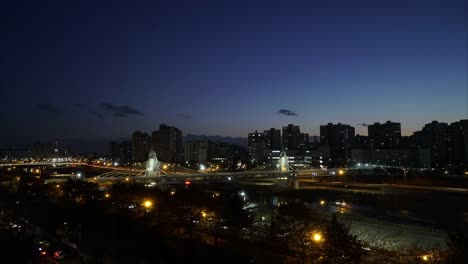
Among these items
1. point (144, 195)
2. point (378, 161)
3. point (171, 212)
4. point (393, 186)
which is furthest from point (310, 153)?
point (171, 212)

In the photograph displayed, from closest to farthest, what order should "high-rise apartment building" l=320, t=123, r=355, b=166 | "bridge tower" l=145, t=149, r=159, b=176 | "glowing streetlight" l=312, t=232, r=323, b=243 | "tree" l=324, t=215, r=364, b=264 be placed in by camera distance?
"tree" l=324, t=215, r=364, b=264, "glowing streetlight" l=312, t=232, r=323, b=243, "bridge tower" l=145, t=149, r=159, b=176, "high-rise apartment building" l=320, t=123, r=355, b=166

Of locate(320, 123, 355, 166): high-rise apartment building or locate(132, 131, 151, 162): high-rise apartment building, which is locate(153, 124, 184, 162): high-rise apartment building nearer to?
locate(132, 131, 151, 162): high-rise apartment building

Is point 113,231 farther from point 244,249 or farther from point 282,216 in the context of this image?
point 282,216

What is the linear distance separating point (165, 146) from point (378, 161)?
33.4 meters

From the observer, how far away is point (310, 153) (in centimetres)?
5578

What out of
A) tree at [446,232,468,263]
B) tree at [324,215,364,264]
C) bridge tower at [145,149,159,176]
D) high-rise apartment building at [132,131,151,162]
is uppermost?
high-rise apartment building at [132,131,151,162]

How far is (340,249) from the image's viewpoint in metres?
8.80

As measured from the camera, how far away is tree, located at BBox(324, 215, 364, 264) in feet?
28.2

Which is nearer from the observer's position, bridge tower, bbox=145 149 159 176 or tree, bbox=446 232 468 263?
tree, bbox=446 232 468 263

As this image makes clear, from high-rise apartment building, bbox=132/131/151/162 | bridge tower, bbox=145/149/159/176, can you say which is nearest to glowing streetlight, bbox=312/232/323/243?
bridge tower, bbox=145/149/159/176

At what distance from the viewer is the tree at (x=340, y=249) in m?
8.60

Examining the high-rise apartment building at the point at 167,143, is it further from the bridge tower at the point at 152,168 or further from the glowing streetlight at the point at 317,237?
the glowing streetlight at the point at 317,237

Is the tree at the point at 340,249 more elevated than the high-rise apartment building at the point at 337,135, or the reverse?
the high-rise apartment building at the point at 337,135

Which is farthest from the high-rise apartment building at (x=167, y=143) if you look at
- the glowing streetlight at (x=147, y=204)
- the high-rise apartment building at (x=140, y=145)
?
the glowing streetlight at (x=147, y=204)
